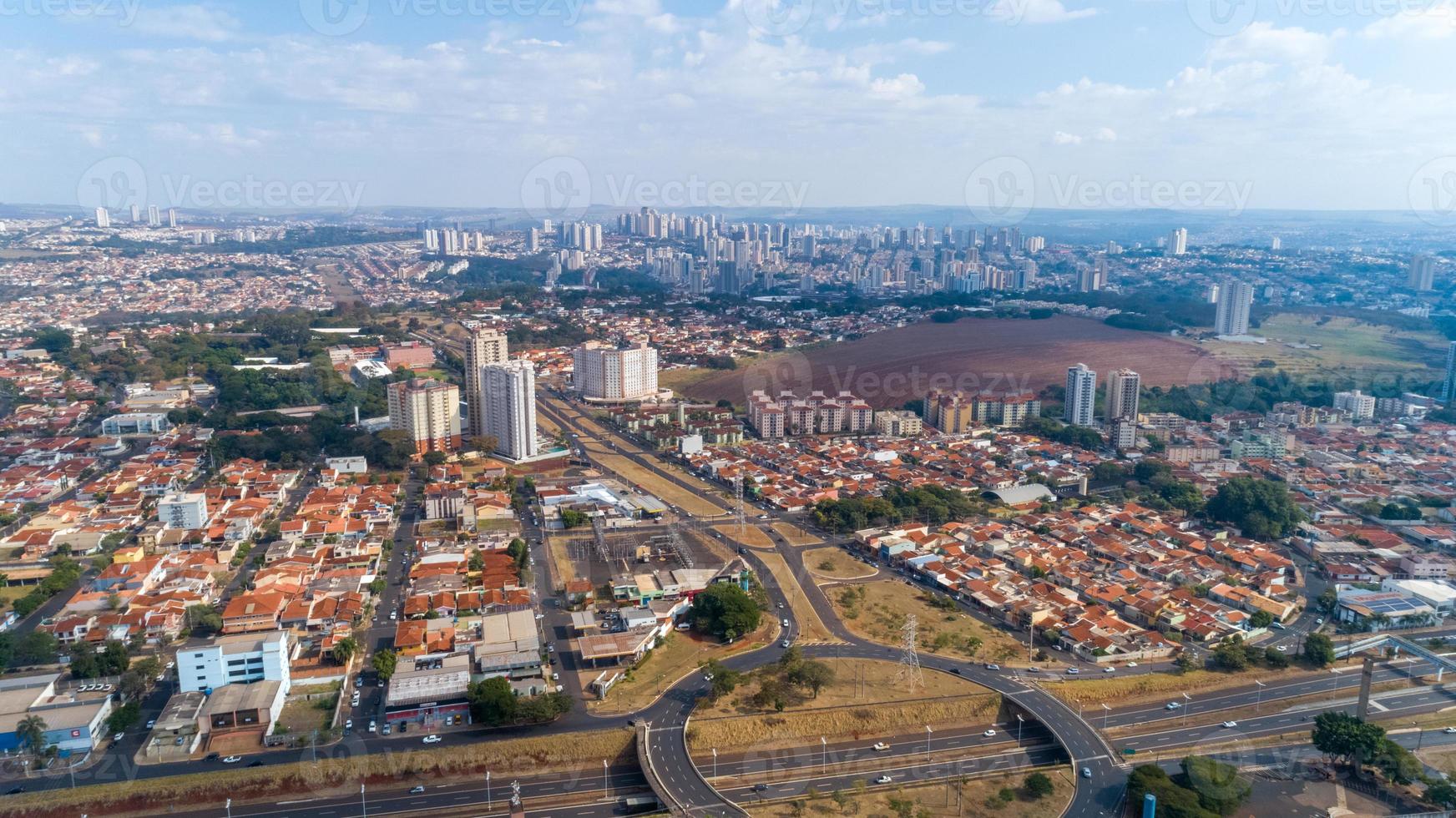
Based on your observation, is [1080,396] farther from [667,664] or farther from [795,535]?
[667,664]

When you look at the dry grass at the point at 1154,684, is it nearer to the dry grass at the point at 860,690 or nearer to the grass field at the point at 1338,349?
the dry grass at the point at 860,690

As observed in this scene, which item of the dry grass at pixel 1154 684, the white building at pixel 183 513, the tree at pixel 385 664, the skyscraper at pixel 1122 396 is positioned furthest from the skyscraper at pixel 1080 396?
the white building at pixel 183 513

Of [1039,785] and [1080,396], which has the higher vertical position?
[1080,396]

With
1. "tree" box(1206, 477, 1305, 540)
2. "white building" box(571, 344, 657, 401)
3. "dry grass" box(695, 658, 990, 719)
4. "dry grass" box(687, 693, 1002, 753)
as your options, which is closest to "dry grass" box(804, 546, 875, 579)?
"dry grass" box(695, 658, 990, 719)


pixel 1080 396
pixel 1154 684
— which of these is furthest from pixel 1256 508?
pixel 1080 396

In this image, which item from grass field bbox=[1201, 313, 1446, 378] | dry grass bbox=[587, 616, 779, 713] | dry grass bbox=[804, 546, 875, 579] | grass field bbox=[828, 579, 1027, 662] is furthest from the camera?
grass field bbox=[1201, 313, 1446, 378]

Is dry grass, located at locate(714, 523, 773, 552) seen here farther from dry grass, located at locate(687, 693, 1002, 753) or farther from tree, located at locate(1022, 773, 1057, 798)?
tree, located at locate(1022, 773, 1057, 798)

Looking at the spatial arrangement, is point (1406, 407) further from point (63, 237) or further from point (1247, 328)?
point (63, 237)
